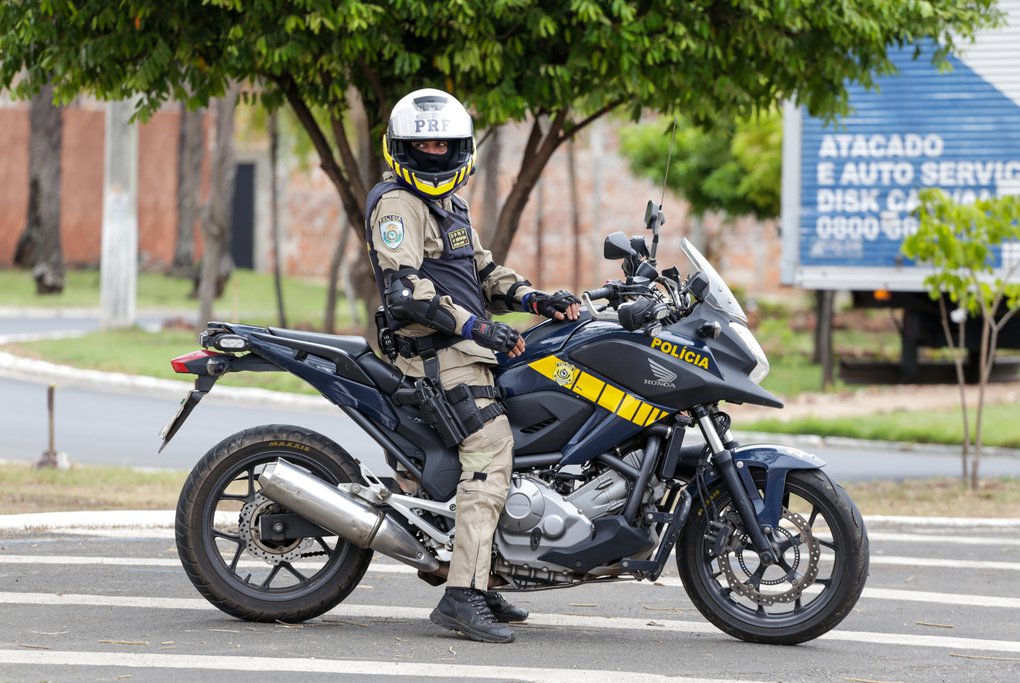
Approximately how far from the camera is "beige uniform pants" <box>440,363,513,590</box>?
5.86m

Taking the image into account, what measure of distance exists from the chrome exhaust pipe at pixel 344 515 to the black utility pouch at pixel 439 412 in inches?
16.1

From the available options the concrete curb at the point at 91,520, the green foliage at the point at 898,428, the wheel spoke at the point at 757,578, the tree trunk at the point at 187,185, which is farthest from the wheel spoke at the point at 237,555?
the tree trunk at the point at 187,185

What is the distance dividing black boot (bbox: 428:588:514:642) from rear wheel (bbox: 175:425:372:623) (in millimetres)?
449

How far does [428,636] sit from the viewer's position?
6.04m

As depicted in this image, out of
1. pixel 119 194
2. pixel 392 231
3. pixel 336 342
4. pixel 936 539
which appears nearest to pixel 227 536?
pixel 336 342

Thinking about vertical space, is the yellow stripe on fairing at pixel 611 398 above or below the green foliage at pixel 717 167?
below

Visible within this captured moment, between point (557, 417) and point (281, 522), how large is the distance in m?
1.18

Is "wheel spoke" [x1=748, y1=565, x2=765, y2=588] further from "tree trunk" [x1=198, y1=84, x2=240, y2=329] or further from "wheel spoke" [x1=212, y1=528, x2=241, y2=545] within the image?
"tree trunk" [x1=198, y1=84, x2=240, y2=329]

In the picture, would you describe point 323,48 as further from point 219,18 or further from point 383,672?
point 383,672

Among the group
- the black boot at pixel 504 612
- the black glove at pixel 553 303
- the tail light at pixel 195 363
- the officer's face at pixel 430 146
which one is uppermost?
the officer's face at pixel 430 146

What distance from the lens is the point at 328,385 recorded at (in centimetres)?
612

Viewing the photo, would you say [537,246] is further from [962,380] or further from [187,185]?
[962,380]

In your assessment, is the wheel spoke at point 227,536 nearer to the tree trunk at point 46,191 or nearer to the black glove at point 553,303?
the black glove at point 553,303

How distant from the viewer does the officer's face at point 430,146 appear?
597 centimetres
